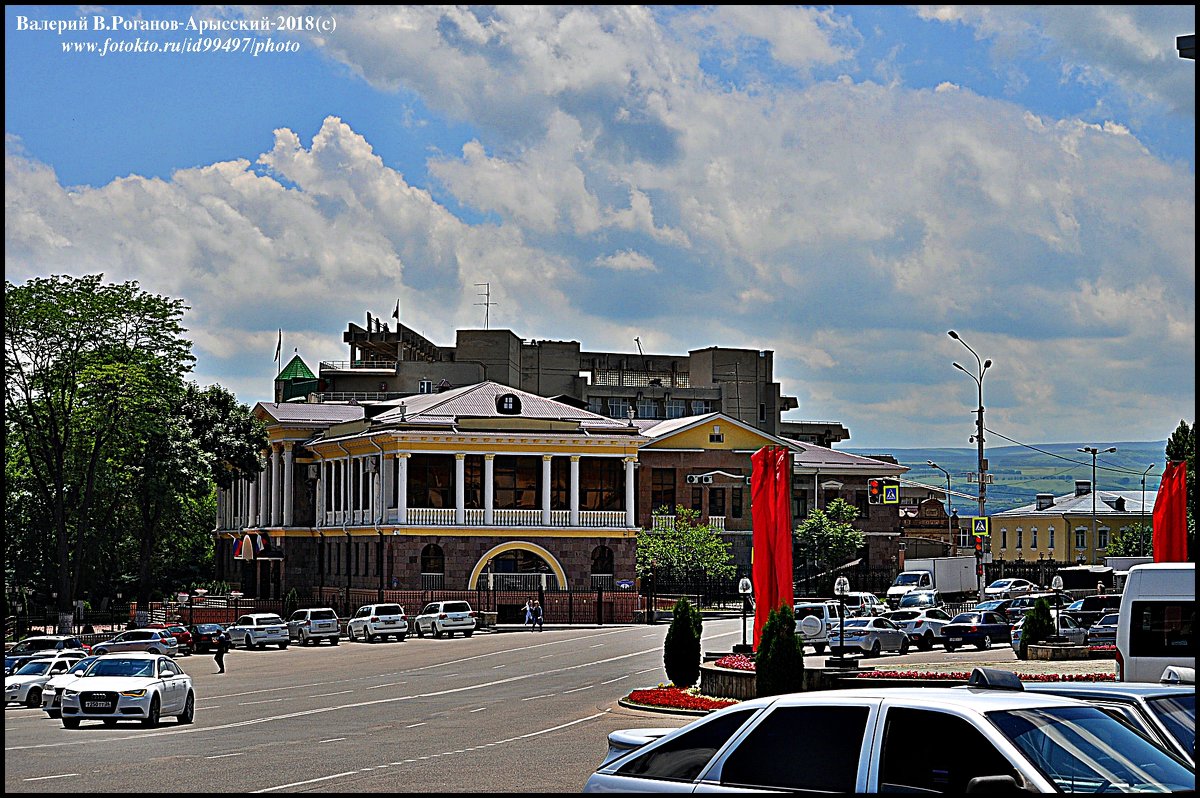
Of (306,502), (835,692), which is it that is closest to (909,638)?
(835,692)

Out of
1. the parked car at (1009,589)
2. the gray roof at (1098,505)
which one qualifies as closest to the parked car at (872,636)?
the parked car at (1009,589)

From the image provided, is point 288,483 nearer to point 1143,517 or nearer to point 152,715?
point 152,715

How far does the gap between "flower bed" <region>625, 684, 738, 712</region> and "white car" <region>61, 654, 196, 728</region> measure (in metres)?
8.62

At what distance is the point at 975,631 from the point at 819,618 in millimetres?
5024

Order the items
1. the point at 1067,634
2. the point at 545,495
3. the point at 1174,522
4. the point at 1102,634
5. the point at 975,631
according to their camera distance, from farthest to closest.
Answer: the point at 545,495 → the point at 975,631 → the point at 1102,634 → the point at 1067,634 → the point at 1174,522

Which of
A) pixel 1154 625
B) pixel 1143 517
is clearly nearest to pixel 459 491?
pixel 1154 625

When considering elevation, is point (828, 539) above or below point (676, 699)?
above

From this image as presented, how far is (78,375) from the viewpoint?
55.3 metres

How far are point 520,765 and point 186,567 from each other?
8550cm

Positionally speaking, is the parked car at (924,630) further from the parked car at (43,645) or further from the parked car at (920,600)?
the parked car at (43,645)

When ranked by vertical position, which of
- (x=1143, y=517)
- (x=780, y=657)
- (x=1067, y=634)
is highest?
(x=1143, y=517)

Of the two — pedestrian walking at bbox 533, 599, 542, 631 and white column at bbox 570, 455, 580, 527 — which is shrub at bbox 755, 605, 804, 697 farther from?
white column at bbox 570, 455, 580, 527

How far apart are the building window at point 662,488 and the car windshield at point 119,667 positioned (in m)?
66.1

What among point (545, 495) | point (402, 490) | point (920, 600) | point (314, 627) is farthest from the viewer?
point (545, 495)
